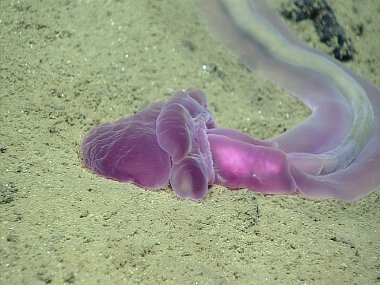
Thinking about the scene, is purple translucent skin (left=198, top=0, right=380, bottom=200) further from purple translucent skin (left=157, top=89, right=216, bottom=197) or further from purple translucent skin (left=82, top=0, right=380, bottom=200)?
purple translucent skin (left=157, top=89, right=216, bottom=197)

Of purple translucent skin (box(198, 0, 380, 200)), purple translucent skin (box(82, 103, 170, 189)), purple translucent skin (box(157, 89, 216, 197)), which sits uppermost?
purple translucent skin (box(198, 0, 380, 200))

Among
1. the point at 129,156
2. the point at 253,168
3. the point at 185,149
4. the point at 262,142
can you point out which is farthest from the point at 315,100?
the point at 129,156

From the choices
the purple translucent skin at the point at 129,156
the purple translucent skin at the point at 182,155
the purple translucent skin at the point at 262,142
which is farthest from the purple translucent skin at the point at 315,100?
the purple translucent skin at the point at 129,156

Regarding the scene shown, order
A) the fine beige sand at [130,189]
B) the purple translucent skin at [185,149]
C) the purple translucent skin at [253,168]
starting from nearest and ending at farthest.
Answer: the fine beige sand at [130,189] < the purple translucent skin at [185,149] < the purple translucent skin at [253,168]

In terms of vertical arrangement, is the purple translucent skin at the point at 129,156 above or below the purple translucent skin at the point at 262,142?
below

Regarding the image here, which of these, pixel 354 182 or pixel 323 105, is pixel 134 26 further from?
pixel 354 182

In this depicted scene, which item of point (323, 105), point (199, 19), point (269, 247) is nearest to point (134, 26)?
point (199, 19)

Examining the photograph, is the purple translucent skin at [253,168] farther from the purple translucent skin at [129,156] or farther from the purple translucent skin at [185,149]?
the purple translucent skin at [129,156]

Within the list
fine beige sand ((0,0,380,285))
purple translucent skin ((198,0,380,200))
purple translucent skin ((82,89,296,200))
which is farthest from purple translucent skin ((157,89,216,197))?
purple translucent skin ((198,0,380,200))
